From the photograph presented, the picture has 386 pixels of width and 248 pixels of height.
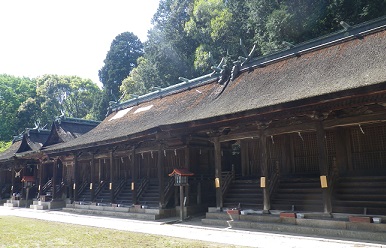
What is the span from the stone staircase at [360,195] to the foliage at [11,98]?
56102 mm

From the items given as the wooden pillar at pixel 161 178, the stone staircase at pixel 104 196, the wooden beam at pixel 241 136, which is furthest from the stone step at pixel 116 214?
the wooden beam at pixel 241 136

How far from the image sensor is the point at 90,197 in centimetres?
2383

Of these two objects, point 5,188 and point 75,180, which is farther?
point 5,188

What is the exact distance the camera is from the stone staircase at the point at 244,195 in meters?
14.7

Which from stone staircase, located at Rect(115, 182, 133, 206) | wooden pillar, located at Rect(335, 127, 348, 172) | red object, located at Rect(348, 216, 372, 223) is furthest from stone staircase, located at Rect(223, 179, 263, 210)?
stone staircase, located at Rect(115, 182, 133, 206)

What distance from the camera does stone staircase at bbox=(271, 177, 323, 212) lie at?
12.8m

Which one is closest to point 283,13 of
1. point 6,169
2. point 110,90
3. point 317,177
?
point 317,177

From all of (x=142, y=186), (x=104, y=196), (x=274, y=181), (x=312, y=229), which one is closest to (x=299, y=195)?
(x=274, y=181)

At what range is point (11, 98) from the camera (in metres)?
58.4

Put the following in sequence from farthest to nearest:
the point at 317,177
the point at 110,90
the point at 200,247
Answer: the point at 110,90 < the point at 317,177 < the point at 200,247

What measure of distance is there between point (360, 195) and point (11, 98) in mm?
60276

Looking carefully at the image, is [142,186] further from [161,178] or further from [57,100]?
[57,100]

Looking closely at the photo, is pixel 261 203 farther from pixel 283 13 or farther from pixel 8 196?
pixel 8 196

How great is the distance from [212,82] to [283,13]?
1294 cm
